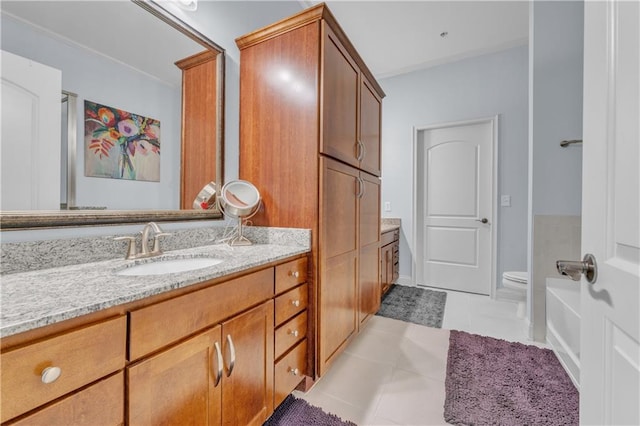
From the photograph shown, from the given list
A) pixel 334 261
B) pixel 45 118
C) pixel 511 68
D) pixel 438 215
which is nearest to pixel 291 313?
pixel 334 261

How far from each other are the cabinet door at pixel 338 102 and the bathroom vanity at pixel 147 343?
704mm

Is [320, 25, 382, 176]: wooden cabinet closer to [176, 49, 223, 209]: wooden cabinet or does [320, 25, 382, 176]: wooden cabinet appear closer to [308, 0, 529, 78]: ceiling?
[176, 49, 223, 209]: wooden cabinet

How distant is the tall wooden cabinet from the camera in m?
1.43

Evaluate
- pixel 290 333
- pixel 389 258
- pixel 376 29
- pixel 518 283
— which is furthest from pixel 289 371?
pixel 376 29

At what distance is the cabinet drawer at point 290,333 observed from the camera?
48.9 inches

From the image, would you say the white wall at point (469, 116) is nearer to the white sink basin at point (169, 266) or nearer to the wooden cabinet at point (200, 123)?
the wooden cabinet at point (200, 123)

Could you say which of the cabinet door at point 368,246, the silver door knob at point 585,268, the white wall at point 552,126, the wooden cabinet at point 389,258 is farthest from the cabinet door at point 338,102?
the white wall at point 552,126

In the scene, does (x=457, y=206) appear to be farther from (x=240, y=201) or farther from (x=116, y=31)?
(x=116, y=31)

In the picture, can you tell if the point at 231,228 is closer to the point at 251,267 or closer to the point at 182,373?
the point at 251,267

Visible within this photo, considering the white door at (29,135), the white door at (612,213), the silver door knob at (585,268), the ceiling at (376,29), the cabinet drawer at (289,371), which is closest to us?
the white door at (612,213)

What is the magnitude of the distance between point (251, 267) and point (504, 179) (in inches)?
120

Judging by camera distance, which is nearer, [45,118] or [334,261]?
[45,118]

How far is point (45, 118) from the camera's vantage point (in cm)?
99

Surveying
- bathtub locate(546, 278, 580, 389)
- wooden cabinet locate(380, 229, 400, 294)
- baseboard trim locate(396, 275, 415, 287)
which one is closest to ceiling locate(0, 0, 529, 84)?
wooden cabinet locate(380, 229, 400, 294)
